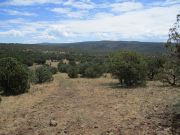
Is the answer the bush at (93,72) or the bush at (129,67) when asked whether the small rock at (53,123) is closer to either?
the bush at (129,67)

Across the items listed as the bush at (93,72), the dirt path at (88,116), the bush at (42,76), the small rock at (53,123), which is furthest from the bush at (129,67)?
the small rock at (53,123)

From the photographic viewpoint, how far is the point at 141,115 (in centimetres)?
1688

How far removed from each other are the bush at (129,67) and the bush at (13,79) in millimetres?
9398

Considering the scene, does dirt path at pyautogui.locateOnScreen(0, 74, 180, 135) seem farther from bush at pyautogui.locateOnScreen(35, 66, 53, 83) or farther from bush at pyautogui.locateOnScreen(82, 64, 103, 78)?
bush at pyautogui.locateOnScreen(82, 64, 103, 78)

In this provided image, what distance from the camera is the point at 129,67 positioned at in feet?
110

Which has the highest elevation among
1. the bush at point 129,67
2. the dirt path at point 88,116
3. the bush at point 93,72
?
the bush at point 129,67

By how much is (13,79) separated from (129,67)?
11.1 meters

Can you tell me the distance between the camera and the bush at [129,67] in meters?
33.3

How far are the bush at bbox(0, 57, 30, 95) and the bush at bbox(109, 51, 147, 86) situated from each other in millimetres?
9398

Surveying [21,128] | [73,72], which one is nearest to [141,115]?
[21,128]

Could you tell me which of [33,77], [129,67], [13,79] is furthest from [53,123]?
[33,77]

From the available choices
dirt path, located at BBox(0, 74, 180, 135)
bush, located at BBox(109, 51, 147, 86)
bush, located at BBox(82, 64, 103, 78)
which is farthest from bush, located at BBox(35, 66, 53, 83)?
dirt path, located at BBox(0, 74, 180, 135)

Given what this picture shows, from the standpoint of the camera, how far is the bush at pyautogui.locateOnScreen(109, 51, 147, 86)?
33.3m

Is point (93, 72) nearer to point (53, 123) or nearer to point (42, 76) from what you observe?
point (42, 76)
